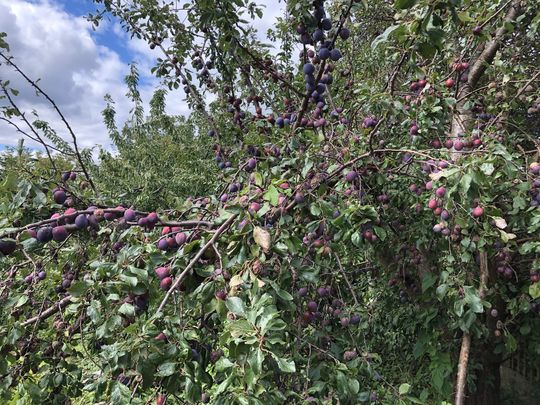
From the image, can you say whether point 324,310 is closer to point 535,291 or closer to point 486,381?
point 535,291

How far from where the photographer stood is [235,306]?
2.71 feet

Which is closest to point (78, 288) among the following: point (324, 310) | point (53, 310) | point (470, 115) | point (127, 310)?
point (127, 310)

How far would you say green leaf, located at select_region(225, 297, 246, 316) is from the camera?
82 centimetres

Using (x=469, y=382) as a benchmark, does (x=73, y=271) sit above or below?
below

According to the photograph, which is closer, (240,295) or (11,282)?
(240,295)

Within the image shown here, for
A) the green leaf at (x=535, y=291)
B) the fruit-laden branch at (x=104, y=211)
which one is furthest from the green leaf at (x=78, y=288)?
the green leaf at (x=535, y=291)

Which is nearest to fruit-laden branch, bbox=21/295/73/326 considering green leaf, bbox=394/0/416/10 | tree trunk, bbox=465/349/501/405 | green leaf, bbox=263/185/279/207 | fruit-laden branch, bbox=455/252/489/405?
green leaf, bbox=263/185/279/207

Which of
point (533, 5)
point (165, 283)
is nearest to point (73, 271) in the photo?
point (165, 283)

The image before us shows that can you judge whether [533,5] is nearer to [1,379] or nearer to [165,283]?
[165,283]

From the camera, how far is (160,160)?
8352 millimetres

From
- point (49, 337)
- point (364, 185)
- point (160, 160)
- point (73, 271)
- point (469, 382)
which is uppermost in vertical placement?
point (160, 160)

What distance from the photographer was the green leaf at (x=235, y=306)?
817 millimetres

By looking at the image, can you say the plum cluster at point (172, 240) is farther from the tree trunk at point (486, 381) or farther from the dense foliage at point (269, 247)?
the tree trunk at point (486, 381)

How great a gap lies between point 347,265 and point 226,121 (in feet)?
4.39
